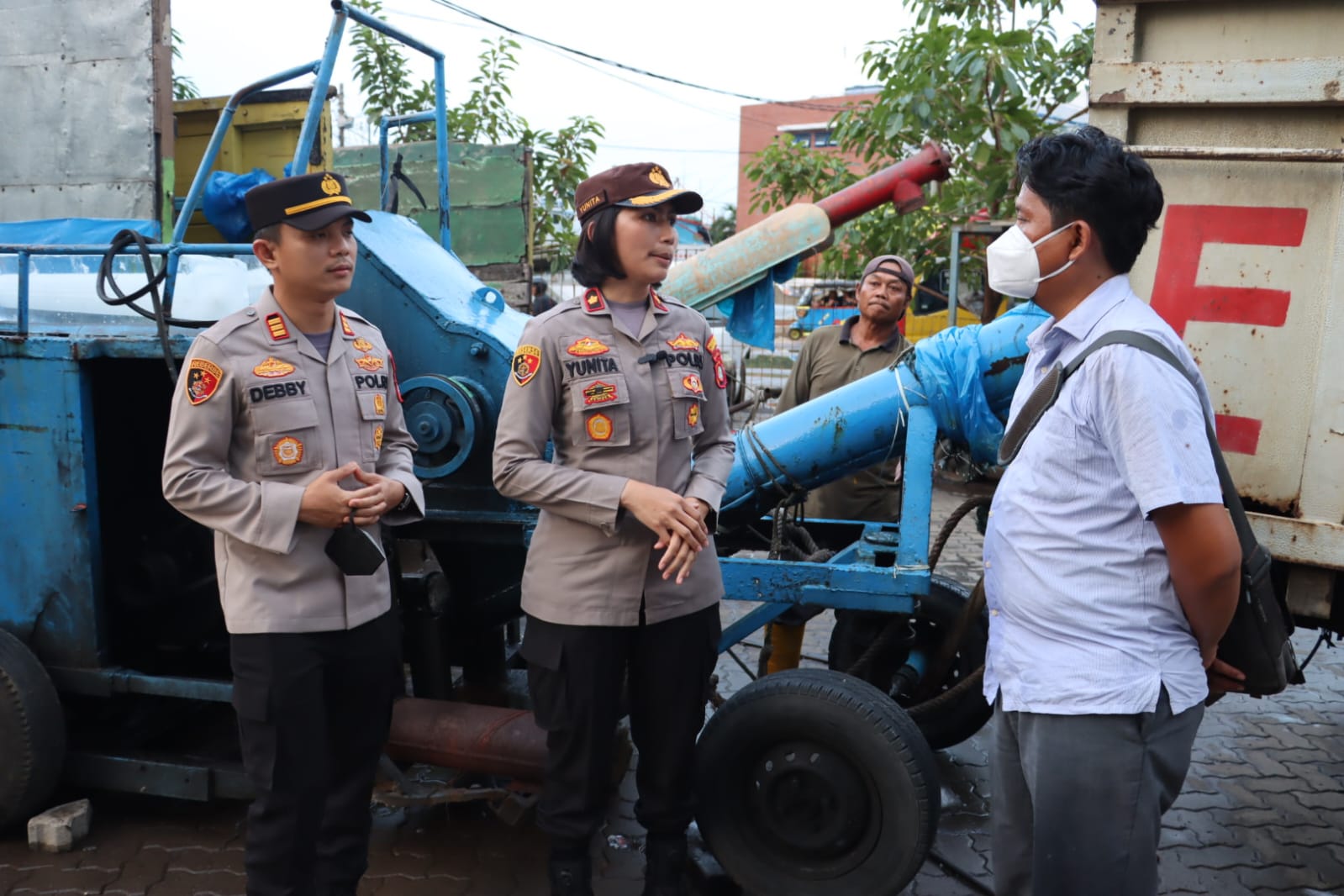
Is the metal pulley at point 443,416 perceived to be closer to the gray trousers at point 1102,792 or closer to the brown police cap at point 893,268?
the gray trousers at point 1102,792

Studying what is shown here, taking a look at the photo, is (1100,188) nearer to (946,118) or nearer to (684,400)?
(684,400)

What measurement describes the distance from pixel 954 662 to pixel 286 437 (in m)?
2.34

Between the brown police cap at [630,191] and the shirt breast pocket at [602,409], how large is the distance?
39cm

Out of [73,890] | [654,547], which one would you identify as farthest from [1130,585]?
[73,890]

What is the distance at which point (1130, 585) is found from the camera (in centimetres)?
165

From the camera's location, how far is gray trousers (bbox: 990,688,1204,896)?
167 centimetres

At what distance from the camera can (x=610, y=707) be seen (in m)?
2.51

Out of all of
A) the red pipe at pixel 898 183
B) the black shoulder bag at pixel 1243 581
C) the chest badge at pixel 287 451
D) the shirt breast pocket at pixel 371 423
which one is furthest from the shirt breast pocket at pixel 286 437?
the red pipe at pixel 898 183

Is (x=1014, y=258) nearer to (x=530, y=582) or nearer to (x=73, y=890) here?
(x=530, y=582)

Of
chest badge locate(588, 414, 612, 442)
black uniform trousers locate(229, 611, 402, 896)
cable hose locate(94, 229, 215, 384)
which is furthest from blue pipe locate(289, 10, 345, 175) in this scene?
black uniform trousers locate(229, 611, 402, 896)

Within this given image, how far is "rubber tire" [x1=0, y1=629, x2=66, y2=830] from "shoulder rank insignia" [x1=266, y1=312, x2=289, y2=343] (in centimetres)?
149

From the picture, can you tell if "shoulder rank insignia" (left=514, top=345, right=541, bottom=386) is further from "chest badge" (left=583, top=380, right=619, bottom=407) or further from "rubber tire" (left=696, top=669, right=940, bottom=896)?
"rubber tire" (left=696, top=669, right=940, bottom=896)

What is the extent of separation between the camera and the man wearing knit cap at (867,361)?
431 centimetres

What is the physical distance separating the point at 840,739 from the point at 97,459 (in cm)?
243
